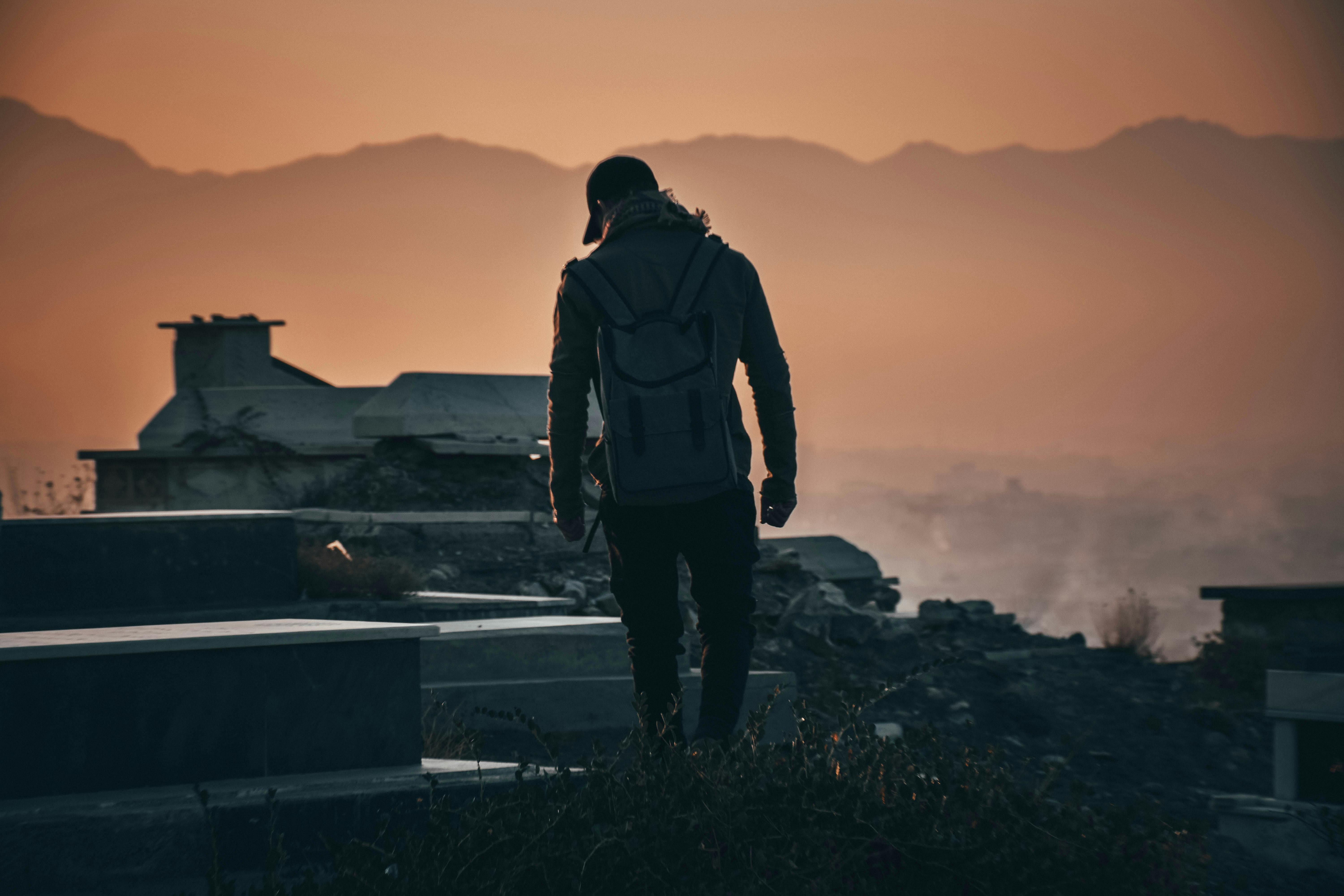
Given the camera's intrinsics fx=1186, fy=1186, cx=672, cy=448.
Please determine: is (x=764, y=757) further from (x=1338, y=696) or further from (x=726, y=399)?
(x=1338, y=696)

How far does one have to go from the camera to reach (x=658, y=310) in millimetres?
3645

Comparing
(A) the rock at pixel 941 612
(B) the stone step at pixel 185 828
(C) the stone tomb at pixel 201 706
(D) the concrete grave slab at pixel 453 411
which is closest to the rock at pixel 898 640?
(A) the rock at pixel 941 612

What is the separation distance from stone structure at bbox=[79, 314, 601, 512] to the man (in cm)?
806

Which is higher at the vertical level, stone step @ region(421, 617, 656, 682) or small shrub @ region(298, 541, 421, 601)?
small shrub @ region(298, 541, 421, 601)

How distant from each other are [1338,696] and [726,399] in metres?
4.17

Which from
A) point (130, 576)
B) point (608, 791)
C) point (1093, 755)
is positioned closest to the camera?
point (608, 791)

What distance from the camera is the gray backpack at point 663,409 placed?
3.49 m

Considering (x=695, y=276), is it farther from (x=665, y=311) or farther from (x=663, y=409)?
(x=663, y=409)

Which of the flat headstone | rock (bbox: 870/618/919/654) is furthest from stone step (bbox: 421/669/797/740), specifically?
the flat headstone

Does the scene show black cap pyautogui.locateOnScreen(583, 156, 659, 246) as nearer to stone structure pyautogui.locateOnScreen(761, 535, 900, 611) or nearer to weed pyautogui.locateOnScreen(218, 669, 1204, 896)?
weed pyautogui.locateOnScreen(218, 669, 1204, 896)

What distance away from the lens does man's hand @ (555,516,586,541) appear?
148 inches

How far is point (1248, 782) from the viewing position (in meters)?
8.13

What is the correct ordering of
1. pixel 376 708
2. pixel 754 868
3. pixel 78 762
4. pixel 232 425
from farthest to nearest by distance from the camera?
pixel 232 425
pixel 376 708
pixel 78 762
pixel 754 868

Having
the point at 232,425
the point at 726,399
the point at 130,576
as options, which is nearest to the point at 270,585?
the point at 130,576
